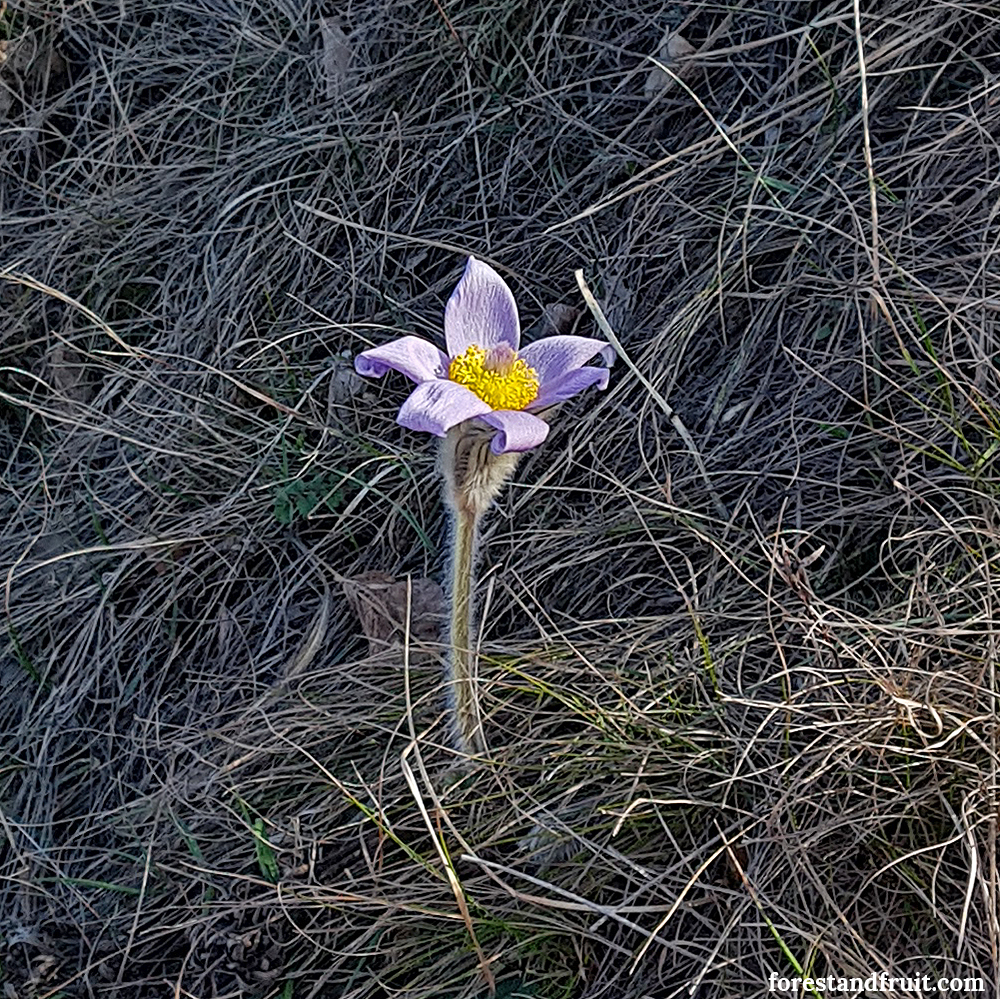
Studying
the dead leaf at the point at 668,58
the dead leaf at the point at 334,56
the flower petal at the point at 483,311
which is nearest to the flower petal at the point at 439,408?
the flower petal at the point at 483,311

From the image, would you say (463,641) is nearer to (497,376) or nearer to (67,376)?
(497,376)

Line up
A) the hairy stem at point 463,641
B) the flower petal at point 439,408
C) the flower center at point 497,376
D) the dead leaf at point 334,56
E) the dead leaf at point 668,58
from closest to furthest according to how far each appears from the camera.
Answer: the flower petal at point 439,408, the flower center at point 497,376, the hairy stem at point 463,641, the dead leaf at point 668,58, the dead leaf at point 334,56

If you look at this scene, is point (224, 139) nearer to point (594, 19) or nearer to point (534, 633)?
point (594, 19)

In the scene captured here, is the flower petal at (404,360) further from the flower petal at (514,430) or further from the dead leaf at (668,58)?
the dead leaf at (668,58)

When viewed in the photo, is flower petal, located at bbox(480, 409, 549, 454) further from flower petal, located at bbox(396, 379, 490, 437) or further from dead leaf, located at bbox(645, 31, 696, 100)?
dead leaf, located at bbox(645, 31, 696, 100)

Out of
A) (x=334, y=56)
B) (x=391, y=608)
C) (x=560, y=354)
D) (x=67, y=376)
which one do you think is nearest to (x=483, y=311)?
(x=560, y=354)

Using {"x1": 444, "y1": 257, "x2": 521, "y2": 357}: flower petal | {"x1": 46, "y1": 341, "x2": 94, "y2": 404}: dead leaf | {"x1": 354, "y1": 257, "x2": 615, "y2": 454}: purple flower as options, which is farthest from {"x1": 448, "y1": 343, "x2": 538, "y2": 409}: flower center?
{"x1": 46, "y1": 341, "x2": 94, "y2": 404}: dead leaf
